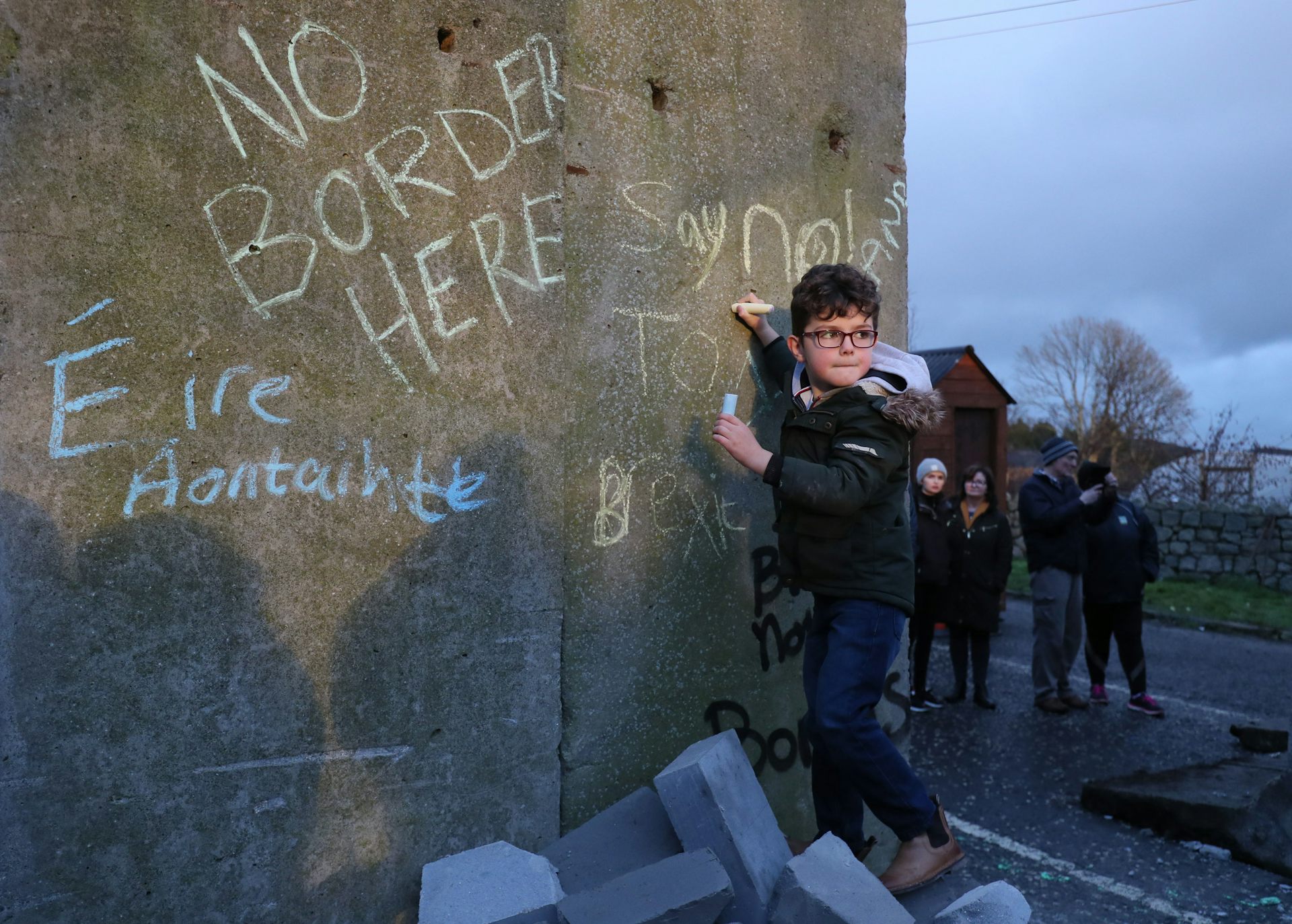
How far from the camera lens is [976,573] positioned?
659cm

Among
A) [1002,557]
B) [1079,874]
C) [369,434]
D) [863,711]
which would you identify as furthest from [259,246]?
[1002,557]

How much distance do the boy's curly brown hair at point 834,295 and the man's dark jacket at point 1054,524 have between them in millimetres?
4122

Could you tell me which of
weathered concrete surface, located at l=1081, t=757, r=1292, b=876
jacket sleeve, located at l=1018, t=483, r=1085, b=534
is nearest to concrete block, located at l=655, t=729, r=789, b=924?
weathered concrete surface, located at l=1081, t=757, r=1292, b=876

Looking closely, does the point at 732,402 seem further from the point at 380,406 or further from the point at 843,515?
the point at 380,406

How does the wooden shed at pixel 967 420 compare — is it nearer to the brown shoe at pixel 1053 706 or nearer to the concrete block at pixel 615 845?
the brown shoe at pixel 1053 706

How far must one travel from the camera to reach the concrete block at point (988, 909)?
2.36m

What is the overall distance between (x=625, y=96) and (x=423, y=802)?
224 cm

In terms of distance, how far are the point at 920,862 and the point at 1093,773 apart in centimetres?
285

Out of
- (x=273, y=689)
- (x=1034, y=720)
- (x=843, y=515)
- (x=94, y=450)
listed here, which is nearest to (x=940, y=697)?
(x=1034, y=720)

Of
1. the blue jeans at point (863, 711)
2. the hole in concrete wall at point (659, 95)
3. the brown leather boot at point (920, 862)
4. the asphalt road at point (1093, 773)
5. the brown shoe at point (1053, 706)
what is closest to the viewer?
the blue jeans at point (863, 711)

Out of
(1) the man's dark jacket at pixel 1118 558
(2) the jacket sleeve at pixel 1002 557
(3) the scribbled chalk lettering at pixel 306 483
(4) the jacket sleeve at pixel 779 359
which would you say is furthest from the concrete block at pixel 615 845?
(1) the man's dark jacket at pixel 1118 558

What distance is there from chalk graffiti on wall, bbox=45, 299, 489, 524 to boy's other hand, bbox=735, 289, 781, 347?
1125mm

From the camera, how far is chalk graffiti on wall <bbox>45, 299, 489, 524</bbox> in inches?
89.0

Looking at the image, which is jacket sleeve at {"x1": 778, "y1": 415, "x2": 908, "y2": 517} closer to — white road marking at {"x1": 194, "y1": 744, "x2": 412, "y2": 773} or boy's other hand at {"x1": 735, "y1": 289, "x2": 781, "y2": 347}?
boy's other hand at {"x1": 735, "y1": 289, "x2": 781, "y2": 347}
